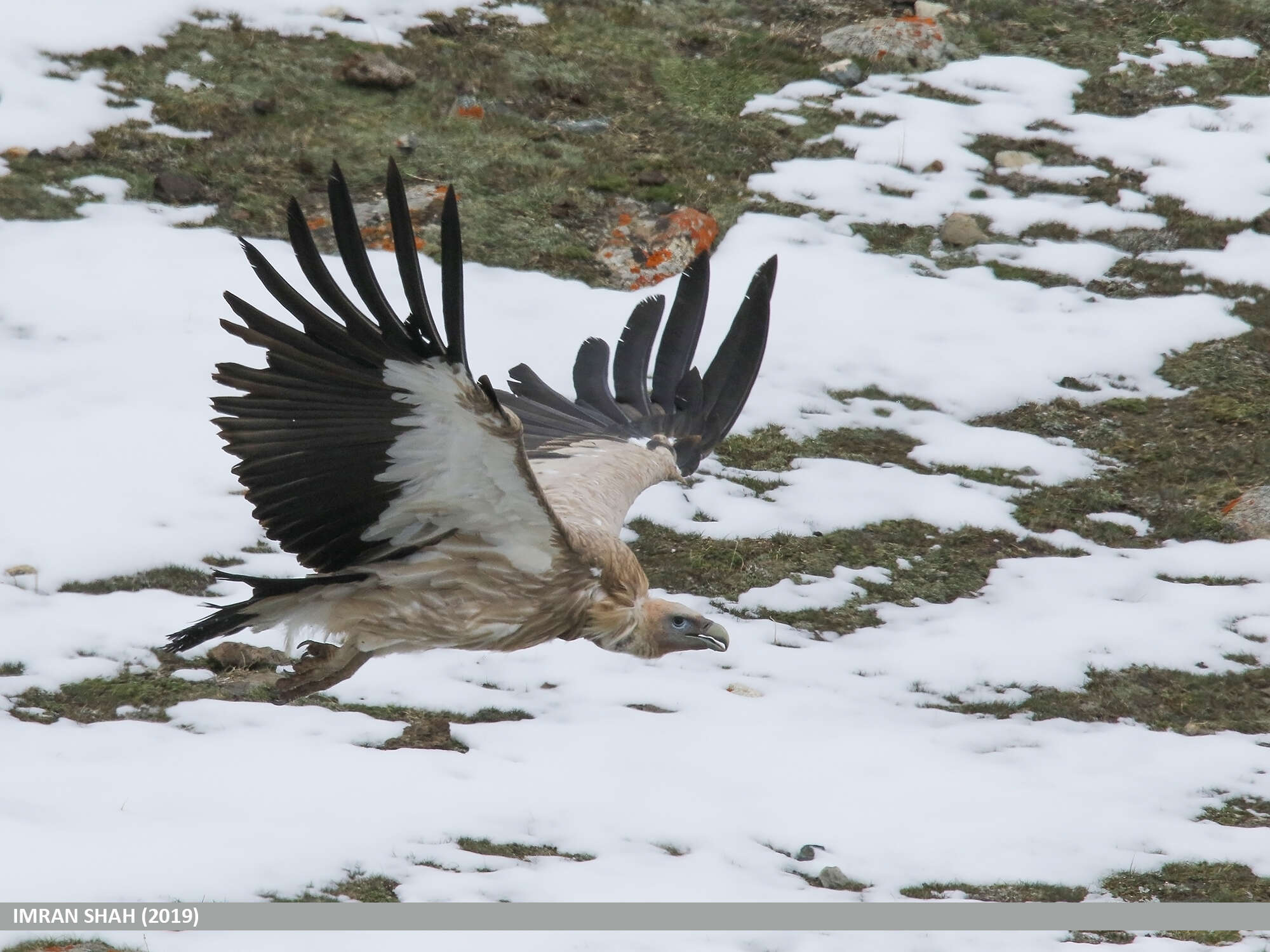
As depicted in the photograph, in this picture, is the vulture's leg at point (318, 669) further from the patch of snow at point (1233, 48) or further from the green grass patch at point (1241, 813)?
the patch of snow at point (1233, 48)

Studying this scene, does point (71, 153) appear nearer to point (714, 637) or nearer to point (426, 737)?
point (426, 737)

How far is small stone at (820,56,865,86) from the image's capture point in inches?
483

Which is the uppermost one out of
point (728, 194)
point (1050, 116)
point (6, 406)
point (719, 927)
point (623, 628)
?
point (1050, 116)

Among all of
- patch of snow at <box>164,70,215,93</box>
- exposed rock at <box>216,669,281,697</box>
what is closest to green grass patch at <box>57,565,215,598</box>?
exposed rock at <box>216,669,281,697</box>

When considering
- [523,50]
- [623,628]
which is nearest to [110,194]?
[523,50]

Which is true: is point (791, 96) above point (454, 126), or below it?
above

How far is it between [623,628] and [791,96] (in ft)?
27.0

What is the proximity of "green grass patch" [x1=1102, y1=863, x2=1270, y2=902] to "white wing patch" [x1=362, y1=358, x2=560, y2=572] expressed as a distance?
277 centimetres

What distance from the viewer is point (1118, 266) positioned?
1050 centimetres

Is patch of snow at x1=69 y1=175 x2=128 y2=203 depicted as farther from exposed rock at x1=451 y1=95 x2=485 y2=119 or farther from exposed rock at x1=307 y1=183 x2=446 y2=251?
exposed rock at x1=451 y1=95 x2=485 y2=119

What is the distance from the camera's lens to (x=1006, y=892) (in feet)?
18.2

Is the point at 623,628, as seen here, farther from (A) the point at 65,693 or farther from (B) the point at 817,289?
(B) the point at 817,289

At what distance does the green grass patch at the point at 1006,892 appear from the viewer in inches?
217

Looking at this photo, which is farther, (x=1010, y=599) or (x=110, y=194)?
(x=110, y=194)
